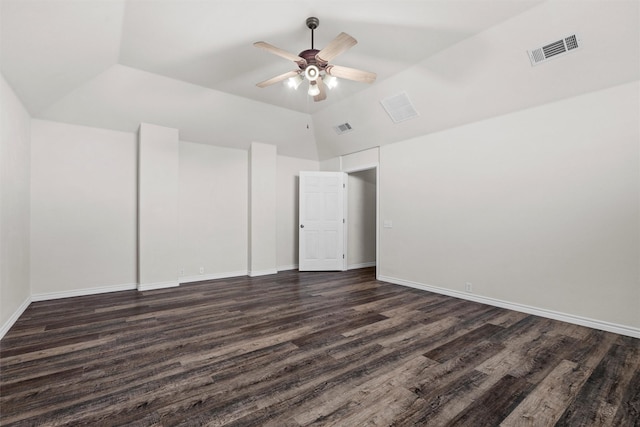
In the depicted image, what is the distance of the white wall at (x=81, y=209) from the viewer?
4223 mm

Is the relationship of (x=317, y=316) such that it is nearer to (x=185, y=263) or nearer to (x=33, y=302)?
(x=185, y=263)

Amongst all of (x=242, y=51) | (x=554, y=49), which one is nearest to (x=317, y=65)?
(x=242, y=51)

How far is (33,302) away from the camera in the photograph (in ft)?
13.4

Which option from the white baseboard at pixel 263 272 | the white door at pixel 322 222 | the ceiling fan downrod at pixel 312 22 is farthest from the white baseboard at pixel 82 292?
the ceiling fan downrod at pixel 312 22

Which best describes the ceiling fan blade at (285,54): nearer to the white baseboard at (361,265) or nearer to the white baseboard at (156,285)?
the white baseboard at (156,285)

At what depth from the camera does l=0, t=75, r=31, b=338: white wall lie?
117 inches

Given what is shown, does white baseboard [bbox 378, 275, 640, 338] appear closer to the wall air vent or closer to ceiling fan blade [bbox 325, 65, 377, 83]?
the wall air vent

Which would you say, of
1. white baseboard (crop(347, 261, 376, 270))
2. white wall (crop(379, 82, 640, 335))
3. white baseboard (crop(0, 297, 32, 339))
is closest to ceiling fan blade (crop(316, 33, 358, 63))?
white wall (crop(379, 82, 640, 335))

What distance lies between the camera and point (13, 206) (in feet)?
11.0

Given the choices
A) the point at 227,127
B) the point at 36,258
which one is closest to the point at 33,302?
the point at 36,258

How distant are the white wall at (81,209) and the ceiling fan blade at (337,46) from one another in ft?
12.7

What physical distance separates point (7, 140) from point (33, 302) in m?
2.39

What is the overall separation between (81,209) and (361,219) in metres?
5.40

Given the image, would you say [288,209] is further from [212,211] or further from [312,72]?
[312,72]
